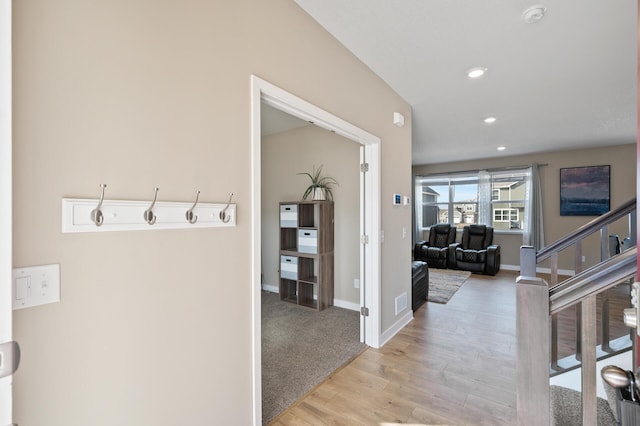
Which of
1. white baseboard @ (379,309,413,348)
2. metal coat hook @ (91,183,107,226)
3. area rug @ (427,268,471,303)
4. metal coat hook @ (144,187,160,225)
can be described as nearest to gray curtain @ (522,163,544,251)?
area rug @ (427,268,471,303)

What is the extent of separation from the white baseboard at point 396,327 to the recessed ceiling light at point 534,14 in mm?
2832

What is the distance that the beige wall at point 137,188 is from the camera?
89 centimetres

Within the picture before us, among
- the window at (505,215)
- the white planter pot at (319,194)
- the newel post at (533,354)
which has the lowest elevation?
the newel post at (533,354)

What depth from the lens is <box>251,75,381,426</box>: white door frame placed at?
1556mm

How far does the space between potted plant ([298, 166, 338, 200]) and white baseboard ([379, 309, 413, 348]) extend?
5.95 ft

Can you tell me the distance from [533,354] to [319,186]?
3.21 metres

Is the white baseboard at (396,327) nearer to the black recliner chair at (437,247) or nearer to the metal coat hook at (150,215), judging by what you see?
the metal coat hook at (150,215)

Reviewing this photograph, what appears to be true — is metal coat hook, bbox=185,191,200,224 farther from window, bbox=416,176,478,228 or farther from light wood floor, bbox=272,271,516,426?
window, bbox=416,176,478,228

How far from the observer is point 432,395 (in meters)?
2.04

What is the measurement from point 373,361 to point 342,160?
8.13 feet

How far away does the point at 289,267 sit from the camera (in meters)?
4.05

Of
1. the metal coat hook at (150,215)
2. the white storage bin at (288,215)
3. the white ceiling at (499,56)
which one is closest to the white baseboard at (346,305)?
the white storage bin at (288,215)

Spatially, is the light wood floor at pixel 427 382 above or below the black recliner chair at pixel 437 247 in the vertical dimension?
below

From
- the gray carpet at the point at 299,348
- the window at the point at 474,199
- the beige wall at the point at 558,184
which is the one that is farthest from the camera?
the window at the point at 474,199
